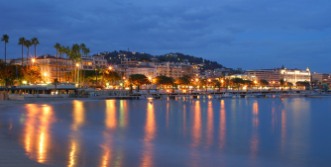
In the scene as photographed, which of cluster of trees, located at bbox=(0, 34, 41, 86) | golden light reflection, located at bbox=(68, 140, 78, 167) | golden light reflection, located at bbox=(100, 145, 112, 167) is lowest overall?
golden light reflection, located at bbox=(100, 145, 112, 167)

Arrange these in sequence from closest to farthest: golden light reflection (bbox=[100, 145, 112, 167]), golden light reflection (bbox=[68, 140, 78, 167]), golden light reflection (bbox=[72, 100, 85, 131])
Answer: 1. golden light reflection (bbox=[68, 140, 78, 167])
2. golden light reflection (bbox=[100, 145, 112, 167])
3. golden light reflection (bbox=[72, 100, 85, 131])

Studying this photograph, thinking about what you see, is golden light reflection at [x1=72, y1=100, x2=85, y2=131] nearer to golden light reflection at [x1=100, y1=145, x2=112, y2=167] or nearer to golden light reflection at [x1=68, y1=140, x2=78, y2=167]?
golden light reflection at [x1=68, y1=140, x2=78, y2=167]

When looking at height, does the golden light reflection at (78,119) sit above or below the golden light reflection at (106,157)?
above

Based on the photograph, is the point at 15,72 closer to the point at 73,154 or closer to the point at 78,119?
the point at 78,119

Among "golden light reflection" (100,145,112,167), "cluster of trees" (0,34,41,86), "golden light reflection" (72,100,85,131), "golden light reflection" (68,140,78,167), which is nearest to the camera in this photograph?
"golden light reflection" (68,140,78,167)

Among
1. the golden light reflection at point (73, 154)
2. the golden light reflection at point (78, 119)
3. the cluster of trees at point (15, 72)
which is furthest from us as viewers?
the cluster of trees at point (15, 72)

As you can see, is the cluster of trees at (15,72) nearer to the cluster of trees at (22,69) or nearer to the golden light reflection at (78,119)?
the cluster of trees at (22,69)

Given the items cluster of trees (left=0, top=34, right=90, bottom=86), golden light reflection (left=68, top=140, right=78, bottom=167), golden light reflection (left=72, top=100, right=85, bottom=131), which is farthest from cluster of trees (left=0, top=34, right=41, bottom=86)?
golden light reflection (left=68, top=140, right=78, bottom=167)

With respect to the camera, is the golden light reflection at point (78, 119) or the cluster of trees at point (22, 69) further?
the cluster of trees at point (22, 69)

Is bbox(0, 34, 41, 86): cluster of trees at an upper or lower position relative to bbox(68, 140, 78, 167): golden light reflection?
upper

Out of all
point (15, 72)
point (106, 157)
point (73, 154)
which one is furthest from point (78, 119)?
point (15, 72)

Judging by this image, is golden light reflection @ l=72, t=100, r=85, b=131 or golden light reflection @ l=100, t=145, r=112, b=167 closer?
golden light reflection @ l=100, t=145, r=112, b=167

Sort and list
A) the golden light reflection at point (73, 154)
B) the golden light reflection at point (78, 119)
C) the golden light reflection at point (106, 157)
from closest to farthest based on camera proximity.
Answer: the golden light reflection at point (73, 154) < the golden light reflection at point (106, 157) < the golden light reflection at point (78, 119)

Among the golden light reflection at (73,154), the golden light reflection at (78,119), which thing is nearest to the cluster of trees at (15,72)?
the golden light reflection at (78,119)
